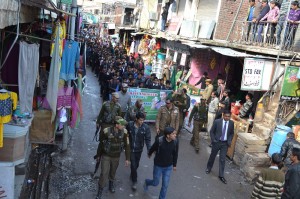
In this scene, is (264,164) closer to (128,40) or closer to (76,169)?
(76,169)

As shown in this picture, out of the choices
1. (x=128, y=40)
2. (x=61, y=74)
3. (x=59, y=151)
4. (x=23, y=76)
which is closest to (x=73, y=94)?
(x=61, y=74)

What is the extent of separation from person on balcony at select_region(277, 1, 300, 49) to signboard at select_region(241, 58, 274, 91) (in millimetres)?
895

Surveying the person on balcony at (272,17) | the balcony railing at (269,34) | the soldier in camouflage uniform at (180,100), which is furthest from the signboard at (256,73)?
the soldier in camouflage uniform at (180,100)

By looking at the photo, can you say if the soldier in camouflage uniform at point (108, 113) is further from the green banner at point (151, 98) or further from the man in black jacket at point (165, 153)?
the green banner at point (151, 98)

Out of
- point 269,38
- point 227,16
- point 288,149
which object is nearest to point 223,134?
point 288,149

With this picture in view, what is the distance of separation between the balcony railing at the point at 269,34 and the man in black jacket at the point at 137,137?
5.54 m

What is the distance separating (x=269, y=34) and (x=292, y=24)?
0.99 m

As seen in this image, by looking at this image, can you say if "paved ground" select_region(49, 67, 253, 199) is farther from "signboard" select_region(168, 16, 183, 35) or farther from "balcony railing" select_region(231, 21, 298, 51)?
"signboard" select_region(168, 16, 183, 35)

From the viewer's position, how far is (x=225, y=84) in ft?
45.4

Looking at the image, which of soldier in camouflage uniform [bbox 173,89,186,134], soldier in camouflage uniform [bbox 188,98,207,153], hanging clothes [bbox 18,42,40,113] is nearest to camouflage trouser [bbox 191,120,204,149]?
soldier in camouflage uniform [bbox 188,98,207,153]

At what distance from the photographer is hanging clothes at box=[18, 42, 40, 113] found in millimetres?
5965

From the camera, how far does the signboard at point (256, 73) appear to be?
10164 mm

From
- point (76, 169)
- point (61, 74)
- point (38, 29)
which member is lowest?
point (76, 169)

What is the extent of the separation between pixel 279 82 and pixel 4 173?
813cm
